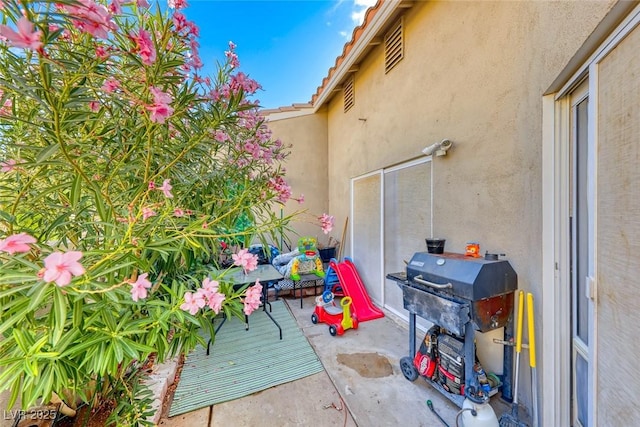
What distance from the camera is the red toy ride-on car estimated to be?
3.41 m

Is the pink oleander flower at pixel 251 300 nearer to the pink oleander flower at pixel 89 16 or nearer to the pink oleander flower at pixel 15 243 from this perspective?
the pink oleander flower at pixel 15 243

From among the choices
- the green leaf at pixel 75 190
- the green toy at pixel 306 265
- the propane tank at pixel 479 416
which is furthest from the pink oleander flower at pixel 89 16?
the green toy at pixel 306 265

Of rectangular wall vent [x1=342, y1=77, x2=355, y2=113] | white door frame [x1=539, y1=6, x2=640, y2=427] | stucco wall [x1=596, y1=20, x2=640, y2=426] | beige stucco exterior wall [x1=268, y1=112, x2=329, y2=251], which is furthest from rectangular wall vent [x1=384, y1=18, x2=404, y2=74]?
stucco wall [x1=596, y1=20, x2=640, y2=426]

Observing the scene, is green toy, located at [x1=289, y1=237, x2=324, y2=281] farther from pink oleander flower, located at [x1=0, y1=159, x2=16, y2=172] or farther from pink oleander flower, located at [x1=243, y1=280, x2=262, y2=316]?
pink oleander flower, located at [x1=0, y1=159, x2=16, y2=172]

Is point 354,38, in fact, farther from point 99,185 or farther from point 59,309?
point 59,309

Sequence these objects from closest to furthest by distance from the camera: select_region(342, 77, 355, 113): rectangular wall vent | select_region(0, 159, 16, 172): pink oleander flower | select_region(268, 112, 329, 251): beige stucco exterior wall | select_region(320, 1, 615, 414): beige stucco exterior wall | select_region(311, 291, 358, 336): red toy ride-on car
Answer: select_region(0, 159, 16, 172): pink oleander flower → select_region(320, 1, 615, 414): beige stucco exterior wall → select_region(311, 291, 358, 336): red toy ride-on car → select_region(342, 77, 355, 113): rectangular wall vent → select_region(268, 112, 329, 251): beige stucco exterior wall

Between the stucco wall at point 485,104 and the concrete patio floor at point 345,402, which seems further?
the concrete patio floor at point 345,402

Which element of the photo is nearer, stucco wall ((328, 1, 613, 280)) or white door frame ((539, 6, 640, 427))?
white door frame ((539, 6, 640, 427))

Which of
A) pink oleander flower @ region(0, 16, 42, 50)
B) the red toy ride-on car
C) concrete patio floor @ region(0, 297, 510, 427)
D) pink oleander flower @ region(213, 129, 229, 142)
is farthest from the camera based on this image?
the red toy ride-on car

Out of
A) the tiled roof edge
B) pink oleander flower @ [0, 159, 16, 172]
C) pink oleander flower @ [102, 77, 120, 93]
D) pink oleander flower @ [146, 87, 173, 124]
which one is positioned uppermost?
the tiled roof edge

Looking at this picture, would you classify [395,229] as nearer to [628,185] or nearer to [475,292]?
[475,292]

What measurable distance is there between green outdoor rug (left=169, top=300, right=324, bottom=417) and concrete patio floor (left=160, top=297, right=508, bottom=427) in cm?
11

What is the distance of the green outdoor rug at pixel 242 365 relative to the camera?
235cm

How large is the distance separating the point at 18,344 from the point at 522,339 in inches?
116
